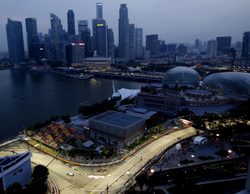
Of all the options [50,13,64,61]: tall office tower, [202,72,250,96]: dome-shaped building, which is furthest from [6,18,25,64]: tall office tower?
[202,72,250,96]: dome-shaped building

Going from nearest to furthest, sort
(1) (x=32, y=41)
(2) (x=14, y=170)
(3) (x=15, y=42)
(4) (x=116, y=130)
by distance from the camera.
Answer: (2) (x=14, y=170), (4) (x=116, y=130), (3) (x=15, y=42), (1) (x=32, y=41)

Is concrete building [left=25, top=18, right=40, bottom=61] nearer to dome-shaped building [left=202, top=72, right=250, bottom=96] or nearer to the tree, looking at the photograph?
dome-shaped building [left=202, top=72, right=250, bottom=96]

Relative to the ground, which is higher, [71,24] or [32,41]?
[71,24]

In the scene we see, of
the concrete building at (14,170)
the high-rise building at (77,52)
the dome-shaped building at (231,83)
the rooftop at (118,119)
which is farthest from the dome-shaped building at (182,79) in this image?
the high-rise building at (77,52)

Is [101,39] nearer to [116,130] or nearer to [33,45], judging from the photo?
[33,45]

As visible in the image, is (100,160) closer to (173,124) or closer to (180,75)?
(173,124)

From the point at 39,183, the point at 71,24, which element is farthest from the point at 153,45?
the point at 39,183
